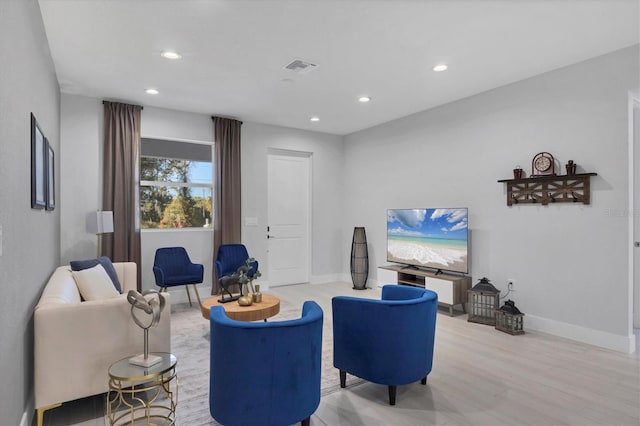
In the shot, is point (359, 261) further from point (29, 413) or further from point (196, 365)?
point (29, 413)

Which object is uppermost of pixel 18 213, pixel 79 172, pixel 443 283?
pixel 79 172

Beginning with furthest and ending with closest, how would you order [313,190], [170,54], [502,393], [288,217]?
[313,190] < [288,217] < [170,54] < [502,393]

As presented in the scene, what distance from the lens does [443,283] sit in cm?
474

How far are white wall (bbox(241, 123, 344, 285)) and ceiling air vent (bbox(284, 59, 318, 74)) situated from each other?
243cm

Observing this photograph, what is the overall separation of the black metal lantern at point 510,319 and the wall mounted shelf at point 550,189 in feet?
3.98

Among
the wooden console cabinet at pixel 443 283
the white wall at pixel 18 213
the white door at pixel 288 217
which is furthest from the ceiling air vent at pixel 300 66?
the wooden console cabinet at pixel 443 283

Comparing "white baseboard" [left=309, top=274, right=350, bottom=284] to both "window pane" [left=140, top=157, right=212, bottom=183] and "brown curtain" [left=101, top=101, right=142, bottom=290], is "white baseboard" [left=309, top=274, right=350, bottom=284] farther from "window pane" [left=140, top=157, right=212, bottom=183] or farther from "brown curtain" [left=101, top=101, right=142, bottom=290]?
"brown curtain" [left=101, top=101, right=142, bottom=290]

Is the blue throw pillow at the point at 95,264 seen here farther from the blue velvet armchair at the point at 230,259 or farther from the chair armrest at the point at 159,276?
the blue velvet armchair at the point at 230,259

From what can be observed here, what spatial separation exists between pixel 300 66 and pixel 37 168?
2.55 meters

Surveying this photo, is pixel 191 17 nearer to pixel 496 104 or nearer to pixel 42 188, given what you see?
pixel 42 188

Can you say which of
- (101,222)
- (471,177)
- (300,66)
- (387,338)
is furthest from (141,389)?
(471,177)

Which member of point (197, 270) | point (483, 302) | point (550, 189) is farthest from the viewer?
point (197, 270)

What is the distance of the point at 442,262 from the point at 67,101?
542cm

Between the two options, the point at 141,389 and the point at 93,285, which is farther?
the point at 93,285
